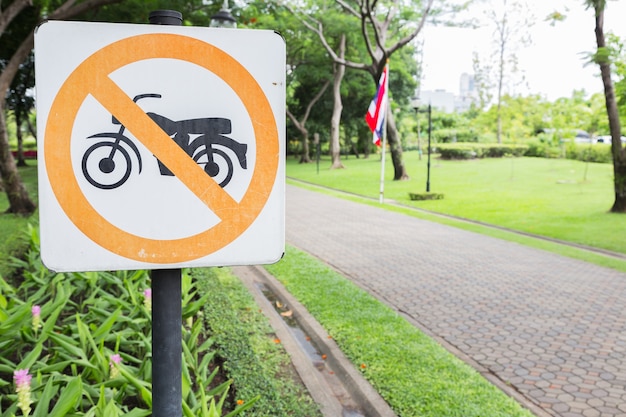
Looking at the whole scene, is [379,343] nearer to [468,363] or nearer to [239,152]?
[468,363]

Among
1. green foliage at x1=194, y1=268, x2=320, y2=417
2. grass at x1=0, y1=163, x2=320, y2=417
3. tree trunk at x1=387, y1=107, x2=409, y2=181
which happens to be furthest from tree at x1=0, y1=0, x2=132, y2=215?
tree trunk at x1=387, y1=107, x2=409, y2=181

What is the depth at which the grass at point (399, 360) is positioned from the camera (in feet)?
12.1

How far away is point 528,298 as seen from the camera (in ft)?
22.5

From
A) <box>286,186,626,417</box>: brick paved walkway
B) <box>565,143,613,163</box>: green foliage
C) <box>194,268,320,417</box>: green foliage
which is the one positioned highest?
<box>565,143,613,163</box>: green foliage

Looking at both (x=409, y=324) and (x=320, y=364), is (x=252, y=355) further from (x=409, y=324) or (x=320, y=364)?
(x=409, y=324)

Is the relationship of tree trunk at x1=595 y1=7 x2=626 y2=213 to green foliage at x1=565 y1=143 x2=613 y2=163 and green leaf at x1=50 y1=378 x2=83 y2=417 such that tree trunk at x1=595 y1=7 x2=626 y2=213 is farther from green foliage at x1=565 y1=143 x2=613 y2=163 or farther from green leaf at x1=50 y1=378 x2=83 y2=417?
green foliage at x1=565 y1=143 x2=613 y2=163

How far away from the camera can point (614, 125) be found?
13.4 metres

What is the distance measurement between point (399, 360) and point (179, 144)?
12.0 feet

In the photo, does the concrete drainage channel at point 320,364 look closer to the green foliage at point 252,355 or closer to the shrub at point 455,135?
the green foliage at point 252,355

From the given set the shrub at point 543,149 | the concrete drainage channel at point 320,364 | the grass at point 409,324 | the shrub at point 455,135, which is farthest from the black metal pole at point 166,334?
the shrub at point 455,135

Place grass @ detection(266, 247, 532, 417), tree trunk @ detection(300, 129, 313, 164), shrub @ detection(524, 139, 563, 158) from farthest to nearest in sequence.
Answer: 1. tree trunk @ detection(300, 129, 313, 164)
2. shrub @ detection(524, 139, 563, 158)
3. grass @ detection(266, 247, 532, 417)

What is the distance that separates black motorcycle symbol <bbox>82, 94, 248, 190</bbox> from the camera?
116cm

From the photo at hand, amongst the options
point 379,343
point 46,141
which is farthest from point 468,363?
point 46,141

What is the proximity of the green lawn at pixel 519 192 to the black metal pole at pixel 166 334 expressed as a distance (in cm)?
1079
